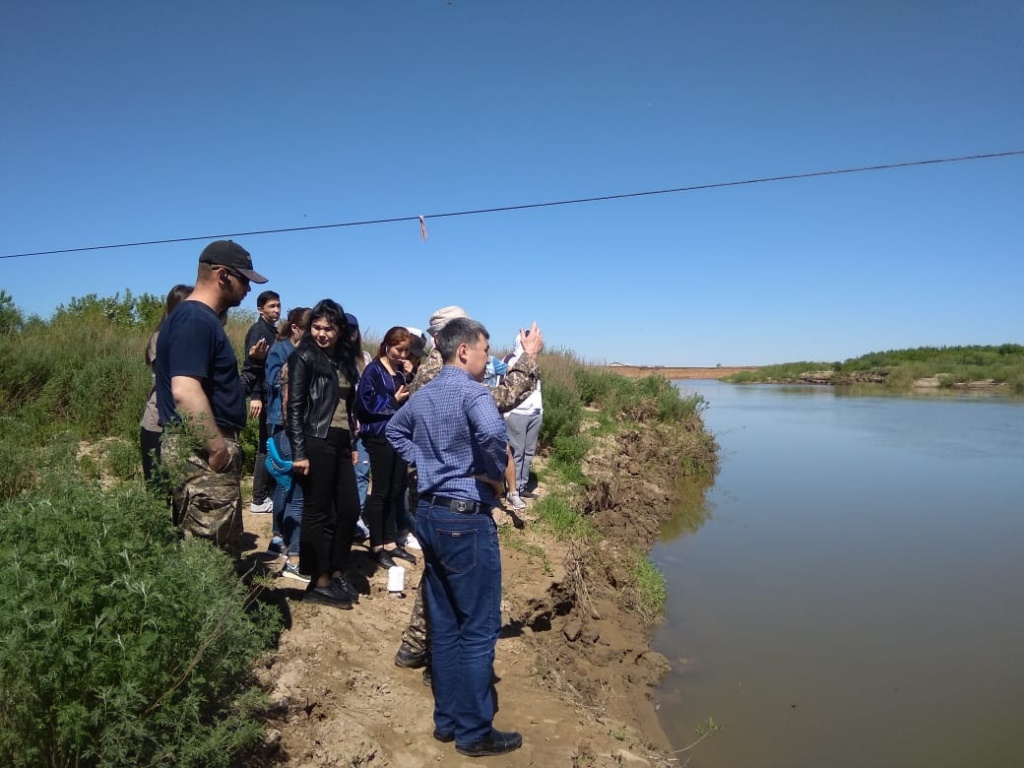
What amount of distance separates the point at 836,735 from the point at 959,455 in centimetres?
1301

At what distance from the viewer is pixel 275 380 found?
5.11 metres

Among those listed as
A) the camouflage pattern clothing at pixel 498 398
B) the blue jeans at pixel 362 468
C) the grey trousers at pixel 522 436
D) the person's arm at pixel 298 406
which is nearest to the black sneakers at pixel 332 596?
the camouflage pattern clothing at pixel 498 398

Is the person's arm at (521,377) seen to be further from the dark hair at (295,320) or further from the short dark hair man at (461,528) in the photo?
the dark hair at (295,320)

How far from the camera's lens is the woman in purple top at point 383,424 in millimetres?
4875

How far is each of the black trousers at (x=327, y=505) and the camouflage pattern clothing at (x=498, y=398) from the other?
0.58 metres

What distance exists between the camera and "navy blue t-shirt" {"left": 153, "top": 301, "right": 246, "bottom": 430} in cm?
290

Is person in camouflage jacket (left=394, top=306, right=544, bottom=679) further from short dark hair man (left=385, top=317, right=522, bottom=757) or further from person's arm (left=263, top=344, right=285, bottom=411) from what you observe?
person's arm (left=263, top=344, right=285, bottom=411)

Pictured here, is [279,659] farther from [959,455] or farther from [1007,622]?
[959,455]

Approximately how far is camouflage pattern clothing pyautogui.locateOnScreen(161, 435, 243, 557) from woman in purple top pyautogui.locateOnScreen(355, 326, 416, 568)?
181 centimetres

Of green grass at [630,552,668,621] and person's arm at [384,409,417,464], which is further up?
person's arm at [384,409,417,464]

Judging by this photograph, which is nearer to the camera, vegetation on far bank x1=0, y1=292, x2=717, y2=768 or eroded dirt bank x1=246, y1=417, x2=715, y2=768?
vegetation on far bank x1=0, y1=292, x2=717, y2=768

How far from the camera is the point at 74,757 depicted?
2039 mm

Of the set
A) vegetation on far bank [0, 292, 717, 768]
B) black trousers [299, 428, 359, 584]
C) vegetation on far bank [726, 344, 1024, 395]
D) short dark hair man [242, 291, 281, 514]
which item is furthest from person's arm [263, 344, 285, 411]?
vegetation on far bank [726, 344, 1024, 395]

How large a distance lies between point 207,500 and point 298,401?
122 cm
